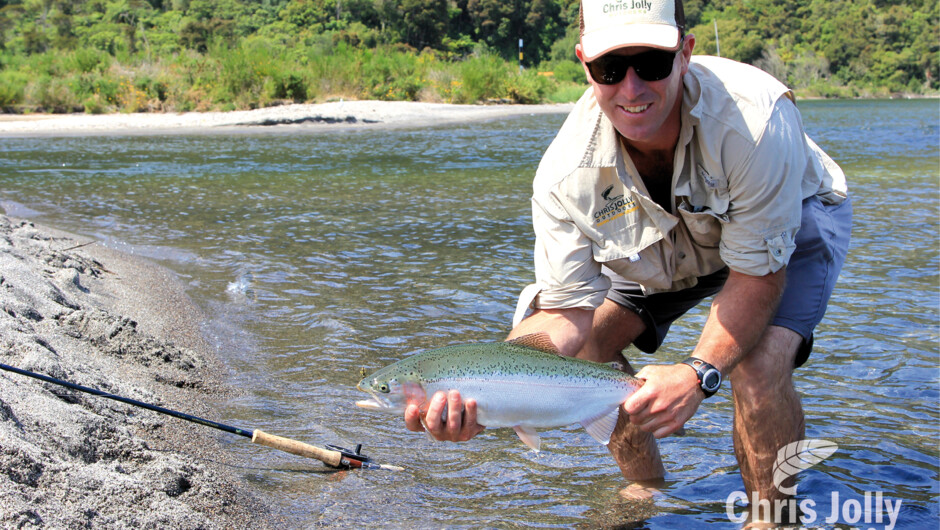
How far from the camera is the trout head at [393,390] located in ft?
8.96

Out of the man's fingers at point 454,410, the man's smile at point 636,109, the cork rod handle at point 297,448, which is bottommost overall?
the cork rod handle at point 297,448

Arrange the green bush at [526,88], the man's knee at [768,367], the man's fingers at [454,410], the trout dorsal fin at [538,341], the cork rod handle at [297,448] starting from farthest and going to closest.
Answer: the green bush at [526,88], the cork rod handle at [297,448], the man's knee at [768,367], the trout dorsal fin at [538,341], the man's fingers at [454,410]

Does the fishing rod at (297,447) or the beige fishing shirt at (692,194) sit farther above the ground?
the beige fishing shirt at (692,194)

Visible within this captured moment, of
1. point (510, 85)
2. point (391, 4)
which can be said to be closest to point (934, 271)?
point (510, 85)

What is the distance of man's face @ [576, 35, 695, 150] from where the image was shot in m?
2.79

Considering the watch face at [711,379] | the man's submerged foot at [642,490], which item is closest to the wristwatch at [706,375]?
the watch face at [711,379]

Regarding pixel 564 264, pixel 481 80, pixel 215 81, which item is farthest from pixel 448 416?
pixel 481 80

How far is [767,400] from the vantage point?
3.10 meters

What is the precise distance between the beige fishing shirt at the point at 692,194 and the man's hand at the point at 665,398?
51 cm

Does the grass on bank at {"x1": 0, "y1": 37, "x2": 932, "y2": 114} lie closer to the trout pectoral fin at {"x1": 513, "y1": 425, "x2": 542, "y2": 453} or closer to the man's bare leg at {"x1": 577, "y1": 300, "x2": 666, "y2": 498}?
the man's bare leg at {"x1": 577, "y1": 300, "x2": 666, "y2": 498}

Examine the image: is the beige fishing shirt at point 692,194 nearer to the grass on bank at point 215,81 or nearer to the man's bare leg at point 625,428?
the man's bare leg at point 625,428

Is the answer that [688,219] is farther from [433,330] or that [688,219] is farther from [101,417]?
[433,330]

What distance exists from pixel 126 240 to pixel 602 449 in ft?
23.8

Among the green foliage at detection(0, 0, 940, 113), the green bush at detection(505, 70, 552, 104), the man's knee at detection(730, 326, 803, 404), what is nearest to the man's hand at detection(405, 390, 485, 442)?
the man's knee at detection(730, 326, 803, 404)
